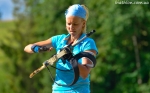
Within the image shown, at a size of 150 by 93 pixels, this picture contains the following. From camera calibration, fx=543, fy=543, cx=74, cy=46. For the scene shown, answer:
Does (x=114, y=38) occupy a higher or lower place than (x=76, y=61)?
higher

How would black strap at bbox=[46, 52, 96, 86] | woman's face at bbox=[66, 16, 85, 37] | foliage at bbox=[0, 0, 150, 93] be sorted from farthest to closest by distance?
1. foliage at bbox=[0, 0, 150, 93]
2. woman's face at bbox=[66, 16, 85, 37]
3. black strap at bbox=[46, 52, 96, 86]

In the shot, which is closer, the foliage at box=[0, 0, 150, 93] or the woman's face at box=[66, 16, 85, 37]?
the woman's face at box=[66, 16, 85, 37]

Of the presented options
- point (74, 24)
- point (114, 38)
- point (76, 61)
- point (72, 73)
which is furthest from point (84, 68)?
point (114, 38)

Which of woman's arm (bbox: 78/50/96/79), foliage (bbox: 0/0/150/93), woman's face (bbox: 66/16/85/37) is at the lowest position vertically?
woman's arm (bbox: 78/50/96/79)

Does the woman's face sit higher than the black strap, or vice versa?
the woman's face

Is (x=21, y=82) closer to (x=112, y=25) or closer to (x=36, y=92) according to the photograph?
(x=36, y=92)

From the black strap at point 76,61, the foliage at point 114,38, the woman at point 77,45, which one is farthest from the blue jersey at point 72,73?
the foliage at point 114,38

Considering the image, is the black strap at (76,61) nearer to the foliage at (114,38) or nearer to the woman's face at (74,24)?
the woman's face at (74,24)

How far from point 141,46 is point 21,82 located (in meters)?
17.0

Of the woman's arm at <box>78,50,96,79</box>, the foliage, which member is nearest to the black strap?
the woman's arm at <box>78,50,96,79</box>

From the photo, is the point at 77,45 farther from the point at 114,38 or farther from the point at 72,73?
the point at 114,38

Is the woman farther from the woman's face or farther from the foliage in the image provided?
the foliage

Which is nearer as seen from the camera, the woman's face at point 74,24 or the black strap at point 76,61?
the black strap at point 76,61

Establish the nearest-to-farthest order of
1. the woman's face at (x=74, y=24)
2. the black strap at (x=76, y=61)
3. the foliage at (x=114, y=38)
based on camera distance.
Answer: the black strap at (x=76, y=61) < the woman's face at (x=74, y=24) < the foliage at (x=114, y=38)
